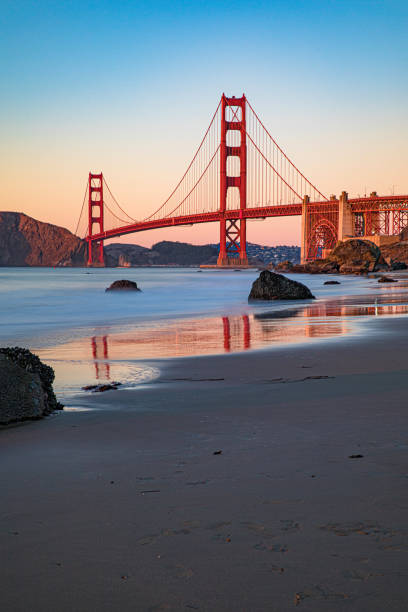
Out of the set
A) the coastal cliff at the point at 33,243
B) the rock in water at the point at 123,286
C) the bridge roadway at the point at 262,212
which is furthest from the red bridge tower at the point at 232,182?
the coastal cliff at the point at 33,243

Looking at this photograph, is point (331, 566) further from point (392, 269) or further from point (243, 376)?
point (392, 269)

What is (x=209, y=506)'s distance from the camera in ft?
7.12

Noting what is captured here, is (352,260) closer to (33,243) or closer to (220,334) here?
(220,334)

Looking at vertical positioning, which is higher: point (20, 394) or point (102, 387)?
point (20, 394)

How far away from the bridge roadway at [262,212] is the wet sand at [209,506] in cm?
5890

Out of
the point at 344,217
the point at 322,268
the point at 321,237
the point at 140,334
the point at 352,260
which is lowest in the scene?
the point at 140,334

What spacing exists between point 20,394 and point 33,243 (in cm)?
16597

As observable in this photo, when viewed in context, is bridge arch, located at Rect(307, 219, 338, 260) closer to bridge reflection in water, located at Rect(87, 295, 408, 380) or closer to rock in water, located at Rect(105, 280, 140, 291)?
rock in water, located at Rect(105, 280, 140, 291)

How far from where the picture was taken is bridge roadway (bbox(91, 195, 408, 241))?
205 ft

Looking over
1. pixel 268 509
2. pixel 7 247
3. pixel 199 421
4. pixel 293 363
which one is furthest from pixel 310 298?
pixel 7 247

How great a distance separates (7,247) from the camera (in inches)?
6521

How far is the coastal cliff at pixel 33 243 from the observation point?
150m

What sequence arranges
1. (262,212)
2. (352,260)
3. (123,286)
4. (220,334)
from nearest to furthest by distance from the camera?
(220,334) → (123,286) → (352,260) → (262,212)

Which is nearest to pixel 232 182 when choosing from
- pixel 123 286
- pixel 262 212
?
pixel 262 212
